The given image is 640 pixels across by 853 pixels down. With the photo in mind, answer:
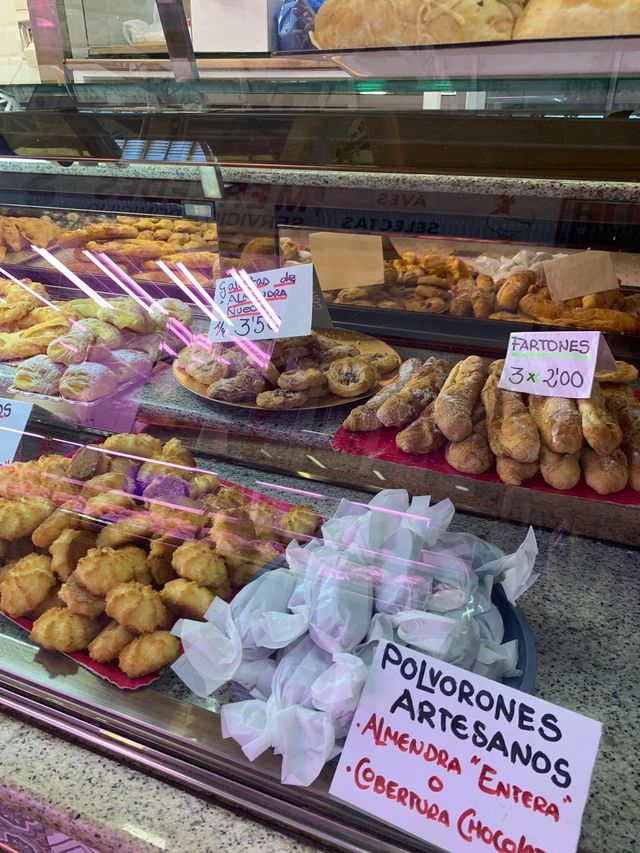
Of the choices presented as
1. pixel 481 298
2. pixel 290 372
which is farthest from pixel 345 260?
pixel 290 372

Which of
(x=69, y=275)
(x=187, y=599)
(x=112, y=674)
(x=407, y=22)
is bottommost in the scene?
(x=112, y=674)

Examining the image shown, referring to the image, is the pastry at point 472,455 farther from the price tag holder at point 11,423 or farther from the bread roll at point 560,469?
the price tag holder at point 11,423

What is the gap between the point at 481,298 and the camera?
1846 millimetres

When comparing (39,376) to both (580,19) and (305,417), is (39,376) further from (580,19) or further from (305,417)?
(580,19)

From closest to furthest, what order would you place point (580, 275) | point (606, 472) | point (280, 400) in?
1. point (606, 472)
2. point (280, 400)
3. point (580, 275)

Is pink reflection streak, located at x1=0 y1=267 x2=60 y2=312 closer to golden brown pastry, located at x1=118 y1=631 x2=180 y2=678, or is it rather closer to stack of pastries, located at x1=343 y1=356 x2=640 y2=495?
stack of pastries, located at x1=343 y1=356 x2=640 y2=495

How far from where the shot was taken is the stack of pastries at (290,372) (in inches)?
60.8

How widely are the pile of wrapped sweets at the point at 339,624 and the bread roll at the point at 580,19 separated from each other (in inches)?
27.7

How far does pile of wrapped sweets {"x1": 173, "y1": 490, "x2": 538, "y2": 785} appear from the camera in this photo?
87cm

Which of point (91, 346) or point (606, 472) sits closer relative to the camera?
point (606, 472)

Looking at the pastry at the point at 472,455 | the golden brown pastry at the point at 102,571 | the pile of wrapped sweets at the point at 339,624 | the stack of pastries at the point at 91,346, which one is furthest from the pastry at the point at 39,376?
the pastry at the point at 472,455

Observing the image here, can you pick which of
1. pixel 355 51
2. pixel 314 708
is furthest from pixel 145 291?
pixel 314 708

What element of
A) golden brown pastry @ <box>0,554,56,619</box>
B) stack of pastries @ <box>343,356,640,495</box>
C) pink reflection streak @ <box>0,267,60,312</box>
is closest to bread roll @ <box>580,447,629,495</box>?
stack of pastries @ <box>343,356,640,495</box>

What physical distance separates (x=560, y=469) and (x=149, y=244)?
5.26ft
